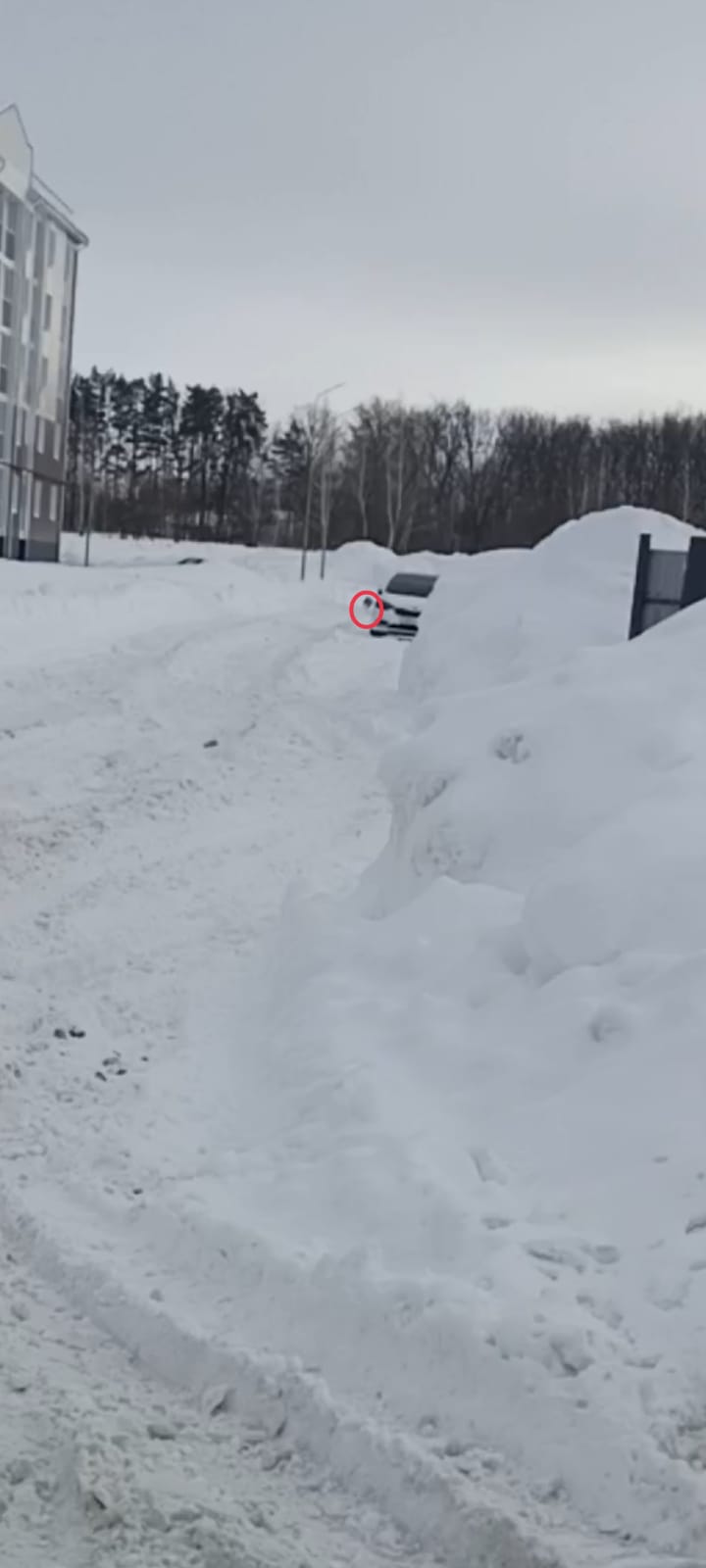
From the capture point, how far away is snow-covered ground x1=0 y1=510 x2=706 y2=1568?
141 inches

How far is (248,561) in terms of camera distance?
62750mm

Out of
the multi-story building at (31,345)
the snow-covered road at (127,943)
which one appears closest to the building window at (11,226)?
the multi-story building at (31,345)

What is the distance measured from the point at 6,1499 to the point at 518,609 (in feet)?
43.2

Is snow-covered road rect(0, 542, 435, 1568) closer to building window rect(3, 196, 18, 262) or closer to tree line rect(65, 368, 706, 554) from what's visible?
building window rect(3, 196, 18, 262)

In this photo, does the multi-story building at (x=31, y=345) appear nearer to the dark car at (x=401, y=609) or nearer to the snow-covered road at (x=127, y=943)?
the dark car at (x=401, y=609)

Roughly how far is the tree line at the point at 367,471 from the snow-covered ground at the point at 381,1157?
65.7 m

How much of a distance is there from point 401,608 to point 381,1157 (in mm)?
22143

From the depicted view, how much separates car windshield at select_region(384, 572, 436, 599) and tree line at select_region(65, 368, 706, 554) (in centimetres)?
4544

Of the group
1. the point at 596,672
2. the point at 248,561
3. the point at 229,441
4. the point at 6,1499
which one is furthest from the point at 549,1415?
the point at 229,441

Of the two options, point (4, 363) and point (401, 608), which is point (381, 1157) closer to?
point (401, 608)

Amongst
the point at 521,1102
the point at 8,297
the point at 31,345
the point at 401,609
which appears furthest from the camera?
the point at 31,345

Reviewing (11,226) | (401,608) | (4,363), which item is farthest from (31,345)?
(401,608)

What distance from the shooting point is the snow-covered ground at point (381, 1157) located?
11.8ft

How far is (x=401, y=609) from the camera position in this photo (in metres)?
26.8
